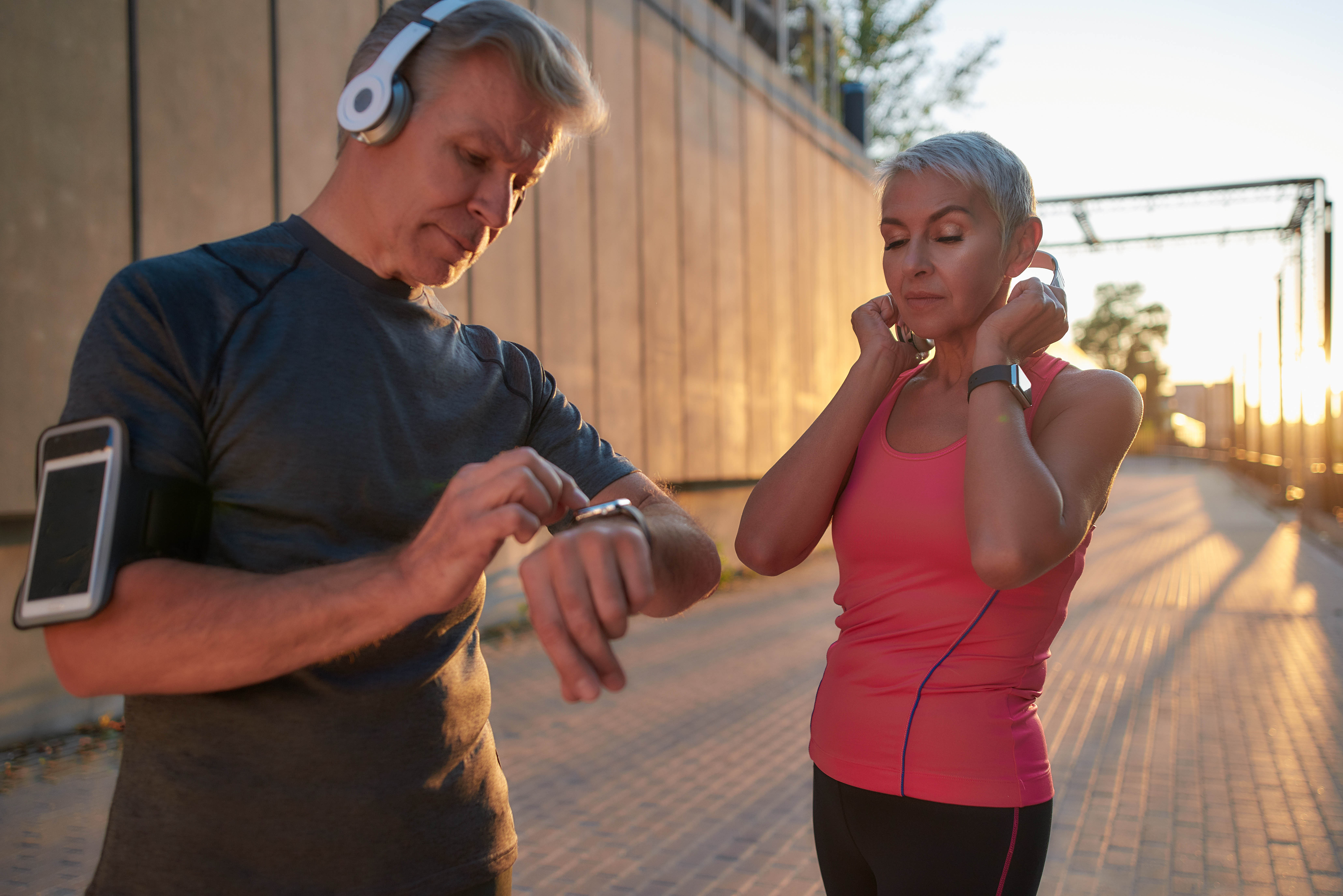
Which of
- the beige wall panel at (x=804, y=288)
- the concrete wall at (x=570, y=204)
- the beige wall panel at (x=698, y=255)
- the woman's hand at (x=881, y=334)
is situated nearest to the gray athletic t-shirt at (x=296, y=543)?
the woman's hand at (x=881, y=334)

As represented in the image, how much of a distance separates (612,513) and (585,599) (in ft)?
0.52

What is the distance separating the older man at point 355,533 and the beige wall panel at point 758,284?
12.6 m

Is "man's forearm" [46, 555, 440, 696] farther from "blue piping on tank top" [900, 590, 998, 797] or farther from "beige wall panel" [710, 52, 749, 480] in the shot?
"beige wall panel" [710, 52, 749, 480]

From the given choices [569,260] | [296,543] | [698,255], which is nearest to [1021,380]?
[296,543]

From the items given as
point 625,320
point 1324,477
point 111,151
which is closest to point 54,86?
point 111,151

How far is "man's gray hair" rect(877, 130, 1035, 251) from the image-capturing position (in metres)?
1.80

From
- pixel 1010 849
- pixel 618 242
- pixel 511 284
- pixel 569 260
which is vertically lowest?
pixel 1010 849

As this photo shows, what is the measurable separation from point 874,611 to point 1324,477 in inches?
865

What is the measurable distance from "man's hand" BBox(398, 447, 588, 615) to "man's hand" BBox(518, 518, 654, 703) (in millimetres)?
40

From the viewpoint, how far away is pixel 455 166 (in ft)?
4.22

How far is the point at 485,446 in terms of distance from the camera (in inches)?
55.2

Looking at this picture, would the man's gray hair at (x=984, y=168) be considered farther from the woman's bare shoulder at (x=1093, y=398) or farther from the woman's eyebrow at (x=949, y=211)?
the woman's bare shoulder at (x=1093, y=398)

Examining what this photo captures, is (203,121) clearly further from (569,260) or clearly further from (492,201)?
(492,201)

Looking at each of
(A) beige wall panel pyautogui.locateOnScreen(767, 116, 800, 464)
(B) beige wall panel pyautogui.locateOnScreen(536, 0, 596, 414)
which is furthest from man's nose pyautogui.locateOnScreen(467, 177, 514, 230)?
(A) beige wall panel pyautogui.locateOnScreen(767, 116, 800, 464)
